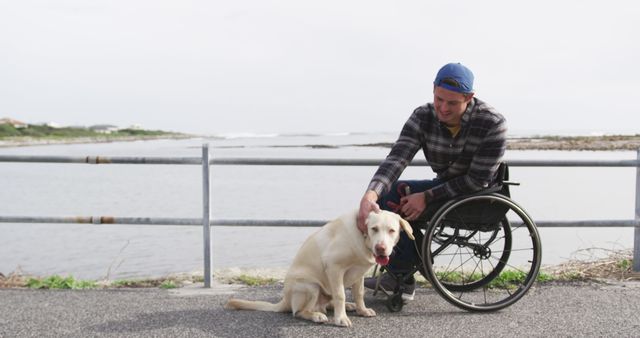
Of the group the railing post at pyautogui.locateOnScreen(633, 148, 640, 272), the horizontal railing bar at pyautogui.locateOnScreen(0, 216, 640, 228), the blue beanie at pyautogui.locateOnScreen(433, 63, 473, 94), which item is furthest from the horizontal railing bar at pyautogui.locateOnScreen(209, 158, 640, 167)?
the blue beanie at pyautogui.locateOnScreen(433, 63, 473, 94)

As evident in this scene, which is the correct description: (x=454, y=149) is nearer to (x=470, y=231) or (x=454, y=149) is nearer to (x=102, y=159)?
(x=470, y=231)

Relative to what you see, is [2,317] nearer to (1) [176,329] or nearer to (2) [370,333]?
(1) [176,329]

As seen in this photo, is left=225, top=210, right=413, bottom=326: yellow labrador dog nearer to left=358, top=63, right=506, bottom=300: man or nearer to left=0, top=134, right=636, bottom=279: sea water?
left=358, top=63, right=506, bottom=300: man

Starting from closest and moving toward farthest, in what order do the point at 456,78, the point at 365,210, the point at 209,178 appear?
the point at 365,210, the point at 456,78, the point at 209,178

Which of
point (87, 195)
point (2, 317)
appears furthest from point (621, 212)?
point (87, 195)

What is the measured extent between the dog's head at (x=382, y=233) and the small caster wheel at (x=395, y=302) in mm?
710

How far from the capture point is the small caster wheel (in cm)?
387

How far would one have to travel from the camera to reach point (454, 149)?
3785mm

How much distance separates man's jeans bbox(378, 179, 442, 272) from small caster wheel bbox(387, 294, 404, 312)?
18 cm

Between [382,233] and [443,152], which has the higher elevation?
[443,152]

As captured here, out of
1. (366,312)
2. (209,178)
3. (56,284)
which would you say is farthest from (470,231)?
(56,284)

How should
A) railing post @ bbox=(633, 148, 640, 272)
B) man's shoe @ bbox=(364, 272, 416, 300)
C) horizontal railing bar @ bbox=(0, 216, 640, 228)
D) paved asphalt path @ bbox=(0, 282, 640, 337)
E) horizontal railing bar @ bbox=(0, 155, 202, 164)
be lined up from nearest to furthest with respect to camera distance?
paved asphalt path @ bbox=(0, 282, 640, 337), man's shoe @ bbox=(364, 272, 416, 300), horizontal railing bar @ bbox=(0, 216, 640, 228), horizontal railing bar @ bbox=(0, 155, 202, 164), railing post @ bbox=(633, 148, 640, 272)

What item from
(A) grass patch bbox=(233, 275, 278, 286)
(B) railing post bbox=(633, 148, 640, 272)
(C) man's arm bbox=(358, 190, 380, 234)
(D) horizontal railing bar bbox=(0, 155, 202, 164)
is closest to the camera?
(C) man's arm bbox=(358, 190, 380, 234)

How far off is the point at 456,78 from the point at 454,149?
51 cm
